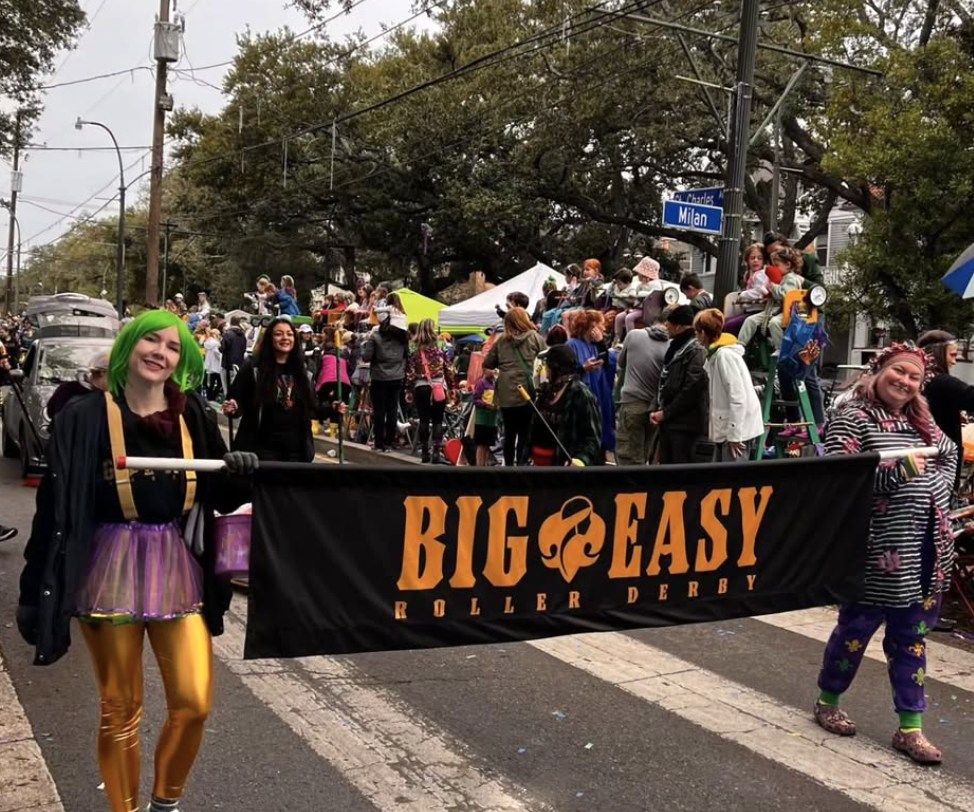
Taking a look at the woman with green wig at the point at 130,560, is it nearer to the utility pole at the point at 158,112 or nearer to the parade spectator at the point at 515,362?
the parade spectator at the point at 515,362

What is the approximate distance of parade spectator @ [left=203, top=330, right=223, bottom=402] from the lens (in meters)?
20.7

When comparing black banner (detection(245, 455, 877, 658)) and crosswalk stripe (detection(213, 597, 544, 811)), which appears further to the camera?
crosswalk stripe (detection(213, 597, 544, 811))

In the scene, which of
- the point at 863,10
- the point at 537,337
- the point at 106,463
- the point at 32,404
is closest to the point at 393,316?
the point at 537,337

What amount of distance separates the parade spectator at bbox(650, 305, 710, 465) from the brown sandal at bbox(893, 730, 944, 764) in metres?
3.81

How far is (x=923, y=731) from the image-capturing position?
496 centimetres

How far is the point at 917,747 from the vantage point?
4531 millimetres

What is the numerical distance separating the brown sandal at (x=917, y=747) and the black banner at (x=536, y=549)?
2.22 ft

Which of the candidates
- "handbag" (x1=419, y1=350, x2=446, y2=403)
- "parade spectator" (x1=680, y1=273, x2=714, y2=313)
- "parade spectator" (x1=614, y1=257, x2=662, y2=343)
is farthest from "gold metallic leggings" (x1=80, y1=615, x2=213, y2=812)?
"handbag" (x1=419, y1=350, x2=446, y2=403)

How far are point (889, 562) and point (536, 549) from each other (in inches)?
69.9

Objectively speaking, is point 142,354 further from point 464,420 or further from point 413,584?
point 464,420

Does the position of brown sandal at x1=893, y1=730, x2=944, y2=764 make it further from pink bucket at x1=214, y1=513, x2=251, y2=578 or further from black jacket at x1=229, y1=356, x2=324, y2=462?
black jacket at x1=229, y1=356, x2=324, y2=462

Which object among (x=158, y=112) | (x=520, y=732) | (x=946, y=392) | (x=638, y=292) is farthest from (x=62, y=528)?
(x=158, y=112)

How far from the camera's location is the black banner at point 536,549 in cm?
356

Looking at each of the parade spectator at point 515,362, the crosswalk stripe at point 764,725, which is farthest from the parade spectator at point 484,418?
the crosswalk stripe at point 764,725
